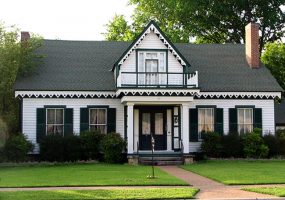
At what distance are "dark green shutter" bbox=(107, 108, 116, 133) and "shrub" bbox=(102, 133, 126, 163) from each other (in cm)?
192

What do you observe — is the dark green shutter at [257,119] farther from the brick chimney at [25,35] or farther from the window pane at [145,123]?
the brick chimney at [25,35]

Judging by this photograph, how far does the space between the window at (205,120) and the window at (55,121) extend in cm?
805

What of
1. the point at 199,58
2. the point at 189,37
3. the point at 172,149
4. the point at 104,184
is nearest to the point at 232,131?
the point at 172,149

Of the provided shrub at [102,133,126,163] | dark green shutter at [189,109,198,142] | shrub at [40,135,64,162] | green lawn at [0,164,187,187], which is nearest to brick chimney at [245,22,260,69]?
dark green shutter at [189,109,198,142]

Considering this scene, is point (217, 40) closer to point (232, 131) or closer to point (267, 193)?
point (232, 131)

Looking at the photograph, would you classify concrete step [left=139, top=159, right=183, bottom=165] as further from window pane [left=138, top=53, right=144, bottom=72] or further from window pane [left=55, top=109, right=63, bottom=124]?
window pane [left=138, top=53, right=144, bottom=72]

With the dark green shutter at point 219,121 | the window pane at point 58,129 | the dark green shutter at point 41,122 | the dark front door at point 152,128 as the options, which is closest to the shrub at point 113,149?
the dark front door at point 152,128

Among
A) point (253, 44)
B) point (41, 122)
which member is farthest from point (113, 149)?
point (253, 44)

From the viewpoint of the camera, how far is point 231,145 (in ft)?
97.6

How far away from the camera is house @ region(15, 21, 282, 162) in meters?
28.5

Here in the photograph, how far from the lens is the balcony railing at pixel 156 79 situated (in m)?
28.6

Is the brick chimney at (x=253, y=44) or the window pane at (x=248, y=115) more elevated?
the brick chimney at (x=253, y=44)

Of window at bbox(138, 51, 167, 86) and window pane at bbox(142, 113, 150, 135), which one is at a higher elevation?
window at bbox(138, 51, 167, 86)

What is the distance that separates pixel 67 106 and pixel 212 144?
8.50 meters
